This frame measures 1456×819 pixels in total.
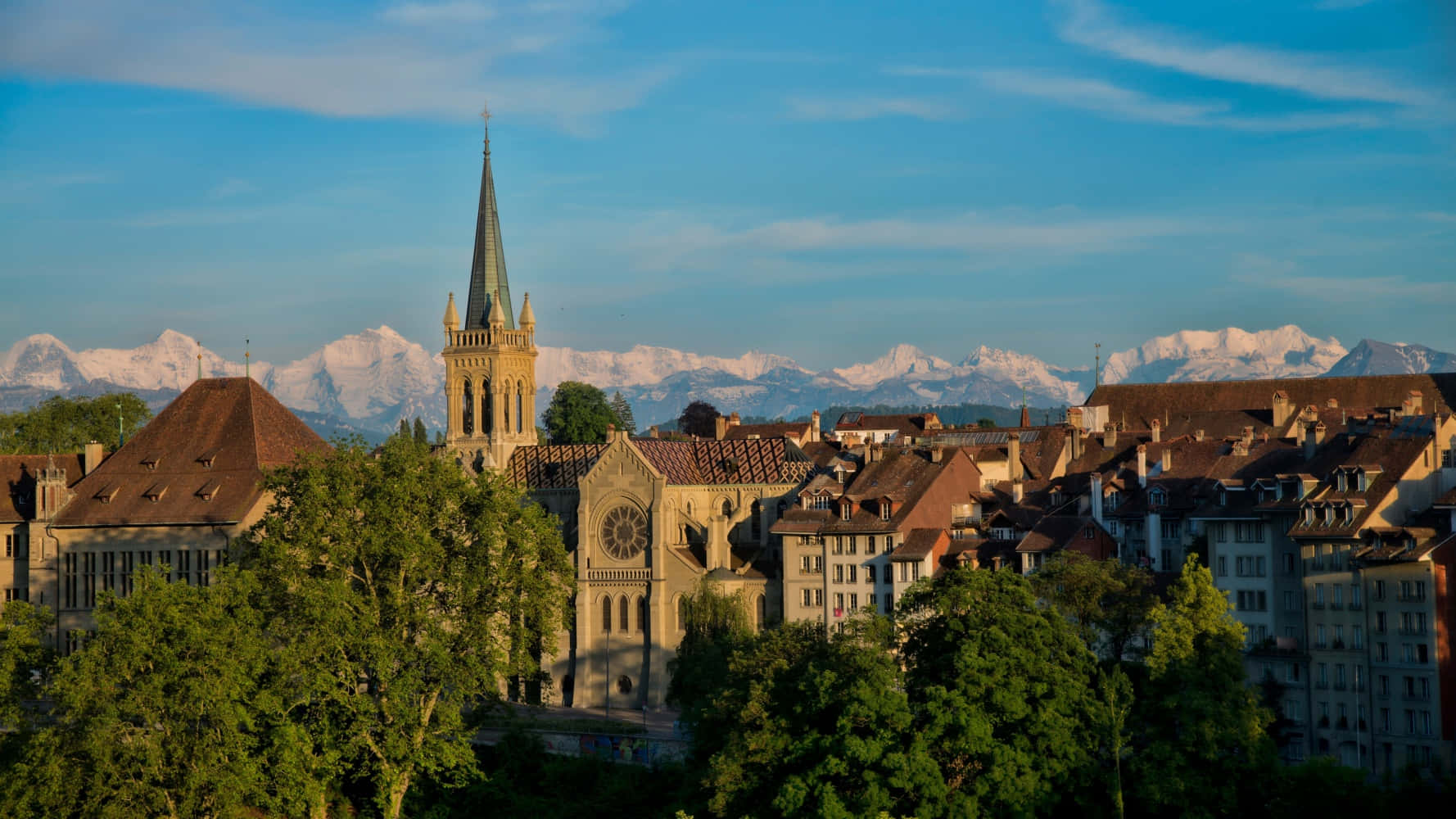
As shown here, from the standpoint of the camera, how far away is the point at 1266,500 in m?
97.9

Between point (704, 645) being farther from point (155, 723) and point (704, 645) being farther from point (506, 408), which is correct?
point (155, 723)

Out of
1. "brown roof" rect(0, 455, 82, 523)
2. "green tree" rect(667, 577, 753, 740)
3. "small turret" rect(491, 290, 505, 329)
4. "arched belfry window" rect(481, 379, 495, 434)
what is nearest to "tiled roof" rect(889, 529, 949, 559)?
"green tree" rect(667, 577, 753, 740)

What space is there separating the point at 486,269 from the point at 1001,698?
233 ft

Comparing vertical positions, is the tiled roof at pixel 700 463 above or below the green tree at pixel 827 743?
above

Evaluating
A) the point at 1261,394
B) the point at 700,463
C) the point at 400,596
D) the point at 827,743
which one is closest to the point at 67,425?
the point at 700,463

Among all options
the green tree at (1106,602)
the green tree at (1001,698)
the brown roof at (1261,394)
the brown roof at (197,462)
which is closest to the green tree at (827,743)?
the green tree at (1001,698)

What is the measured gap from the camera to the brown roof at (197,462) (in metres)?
119

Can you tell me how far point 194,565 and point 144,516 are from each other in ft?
14.9

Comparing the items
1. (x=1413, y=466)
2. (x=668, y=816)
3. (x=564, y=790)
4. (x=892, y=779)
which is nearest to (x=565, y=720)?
(x=564, y=790)

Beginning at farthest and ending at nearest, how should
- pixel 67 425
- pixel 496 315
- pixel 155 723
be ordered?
pixel 67 425, pixel 496 315, pixel 155 723

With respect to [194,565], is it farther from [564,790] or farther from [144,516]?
[564,790]

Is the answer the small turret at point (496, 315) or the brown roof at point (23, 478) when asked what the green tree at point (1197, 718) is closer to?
the small turret at point (496, 315)

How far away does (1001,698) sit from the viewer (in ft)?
264

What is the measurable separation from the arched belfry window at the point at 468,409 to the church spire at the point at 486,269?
14.4ft
